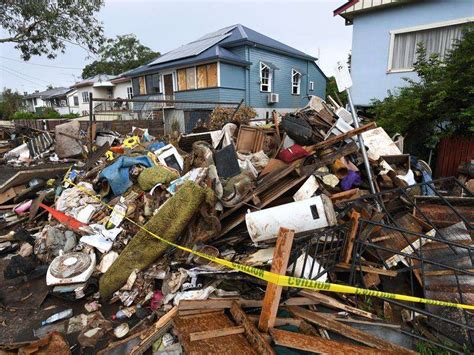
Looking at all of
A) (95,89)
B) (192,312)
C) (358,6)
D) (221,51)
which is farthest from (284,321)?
(95,89)

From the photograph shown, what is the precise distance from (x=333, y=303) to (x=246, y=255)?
1062 mm

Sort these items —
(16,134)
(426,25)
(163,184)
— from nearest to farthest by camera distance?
1. (163,184)
2. (426,25)
3. (16,134)

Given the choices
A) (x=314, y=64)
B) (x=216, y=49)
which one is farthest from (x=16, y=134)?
(x=314, y=64)

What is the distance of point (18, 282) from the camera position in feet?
11.4

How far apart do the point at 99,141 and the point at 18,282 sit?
5.32m

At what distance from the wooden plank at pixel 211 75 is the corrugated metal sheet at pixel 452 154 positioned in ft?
35.2

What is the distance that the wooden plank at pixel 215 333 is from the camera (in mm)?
2004

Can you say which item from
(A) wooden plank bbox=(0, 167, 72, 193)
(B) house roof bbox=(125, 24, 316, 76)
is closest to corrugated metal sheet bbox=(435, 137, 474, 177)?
(A) wooden plank bbox=(0, 167, 72, 193)

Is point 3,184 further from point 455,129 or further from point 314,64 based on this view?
point 314,64

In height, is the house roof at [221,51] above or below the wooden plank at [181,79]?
above

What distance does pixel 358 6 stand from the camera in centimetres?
840

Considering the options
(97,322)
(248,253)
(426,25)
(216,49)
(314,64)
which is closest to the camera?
(97,322)

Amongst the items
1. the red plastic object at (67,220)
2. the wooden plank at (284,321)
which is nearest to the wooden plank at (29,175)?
the red plastic object at (67,220)

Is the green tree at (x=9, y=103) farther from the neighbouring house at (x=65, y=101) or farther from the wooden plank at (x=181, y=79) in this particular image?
the wooden plank at (x=181, y=79)
